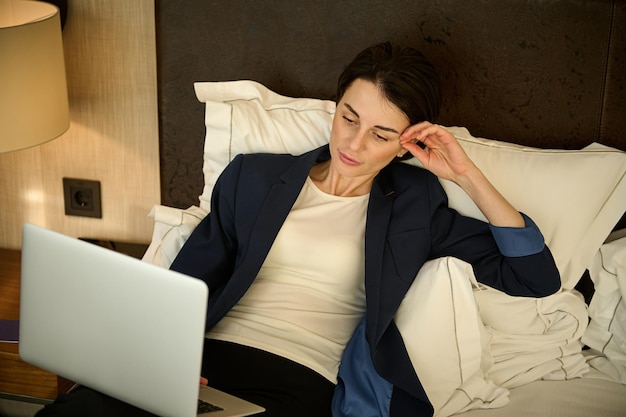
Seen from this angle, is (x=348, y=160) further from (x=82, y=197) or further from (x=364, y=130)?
(x=82, y=197)

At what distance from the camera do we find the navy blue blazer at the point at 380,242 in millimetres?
1679

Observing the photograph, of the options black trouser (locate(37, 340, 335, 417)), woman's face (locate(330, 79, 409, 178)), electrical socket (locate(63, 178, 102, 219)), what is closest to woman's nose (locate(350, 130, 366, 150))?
woman's face (locate(330, 79, 409, 178))

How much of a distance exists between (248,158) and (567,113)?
31.1 inches

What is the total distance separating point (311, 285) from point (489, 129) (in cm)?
61

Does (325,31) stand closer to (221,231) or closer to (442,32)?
(442,32)

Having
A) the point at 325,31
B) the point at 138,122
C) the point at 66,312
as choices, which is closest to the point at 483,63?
the point at 325,31

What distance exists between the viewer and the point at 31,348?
140cm

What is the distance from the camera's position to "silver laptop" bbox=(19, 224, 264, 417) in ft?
3.92

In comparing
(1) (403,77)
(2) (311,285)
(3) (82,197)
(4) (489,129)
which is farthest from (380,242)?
(3) (82,197)

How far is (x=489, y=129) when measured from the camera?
76.5 inches

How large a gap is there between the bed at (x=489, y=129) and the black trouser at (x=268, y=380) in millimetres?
228

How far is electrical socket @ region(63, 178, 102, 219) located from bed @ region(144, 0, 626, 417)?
14.8 inches

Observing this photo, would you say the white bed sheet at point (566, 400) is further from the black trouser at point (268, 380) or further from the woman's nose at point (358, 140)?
the woman's nose at point (358, 140)

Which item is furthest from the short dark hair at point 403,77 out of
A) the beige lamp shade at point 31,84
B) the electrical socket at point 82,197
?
the electrical socket at point 82,197
